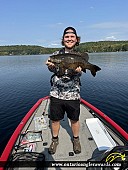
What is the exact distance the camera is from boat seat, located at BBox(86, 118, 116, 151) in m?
4.88

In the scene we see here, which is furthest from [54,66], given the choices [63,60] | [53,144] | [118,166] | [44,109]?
[44,109]

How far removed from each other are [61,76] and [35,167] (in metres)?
2.24

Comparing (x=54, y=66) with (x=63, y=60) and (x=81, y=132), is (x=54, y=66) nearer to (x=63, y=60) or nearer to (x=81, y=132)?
(x=63, y=60)

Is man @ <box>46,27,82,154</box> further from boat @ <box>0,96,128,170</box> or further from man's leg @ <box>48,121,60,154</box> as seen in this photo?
boat @ <box>0,96,128,170</box>

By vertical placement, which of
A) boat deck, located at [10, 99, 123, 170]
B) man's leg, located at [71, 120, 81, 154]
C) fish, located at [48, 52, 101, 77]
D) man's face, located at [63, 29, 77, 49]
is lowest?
boat deck, located at [10, 99, 123, 170]

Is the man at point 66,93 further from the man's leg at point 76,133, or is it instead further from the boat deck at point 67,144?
the boat deck at point 67,144

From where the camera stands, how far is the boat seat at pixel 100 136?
16.0 ft

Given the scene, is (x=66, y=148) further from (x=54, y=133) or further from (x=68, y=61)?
(x=68, y=61)

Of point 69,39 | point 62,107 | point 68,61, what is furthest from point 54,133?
point 69,39

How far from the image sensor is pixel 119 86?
64.2 feet

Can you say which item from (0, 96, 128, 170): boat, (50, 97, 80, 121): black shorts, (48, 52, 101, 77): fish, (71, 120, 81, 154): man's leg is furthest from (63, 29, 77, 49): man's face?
(0, 96, 128, 170): boat

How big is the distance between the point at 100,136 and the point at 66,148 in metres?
1.15

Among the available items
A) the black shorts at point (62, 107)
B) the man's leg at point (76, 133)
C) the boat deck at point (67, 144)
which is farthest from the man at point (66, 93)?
the boat deck at point (67, 144)

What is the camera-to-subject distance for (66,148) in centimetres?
488
